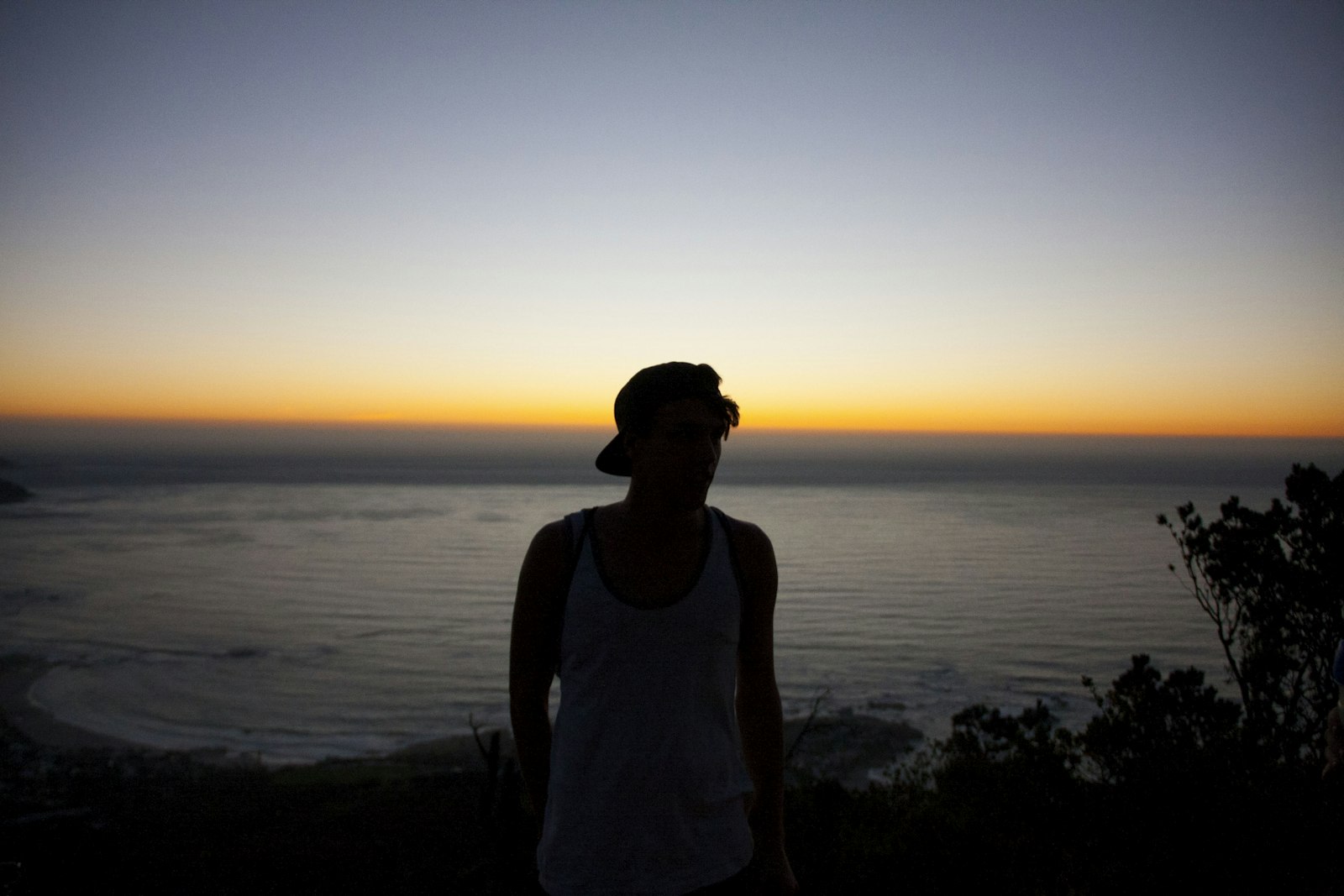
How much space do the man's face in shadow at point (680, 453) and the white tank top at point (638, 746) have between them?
0.20 m

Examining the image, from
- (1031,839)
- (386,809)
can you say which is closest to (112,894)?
(386,809)

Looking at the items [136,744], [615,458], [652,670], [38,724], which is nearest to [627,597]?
[652,670]

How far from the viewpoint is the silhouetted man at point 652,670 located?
1.94 metres

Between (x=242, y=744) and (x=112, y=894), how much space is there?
1055 centimetres

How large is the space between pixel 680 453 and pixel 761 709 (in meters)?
0.72

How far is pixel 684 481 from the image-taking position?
81.2 inches

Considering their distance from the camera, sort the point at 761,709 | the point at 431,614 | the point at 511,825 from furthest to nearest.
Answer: the point at 431,614 < the point at 511,825 < the point at 761,709

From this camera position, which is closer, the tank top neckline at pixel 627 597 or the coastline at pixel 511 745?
the tank top neckline at pixel 627 597

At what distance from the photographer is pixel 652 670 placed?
1938 mm

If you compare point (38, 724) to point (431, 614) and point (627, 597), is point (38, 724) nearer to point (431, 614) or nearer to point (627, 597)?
point (431, 614)


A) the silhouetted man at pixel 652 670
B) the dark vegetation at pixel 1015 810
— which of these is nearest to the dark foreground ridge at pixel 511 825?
the dark vegetation at pixel 1015 810

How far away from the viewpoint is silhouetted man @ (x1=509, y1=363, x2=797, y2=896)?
1.94 meters

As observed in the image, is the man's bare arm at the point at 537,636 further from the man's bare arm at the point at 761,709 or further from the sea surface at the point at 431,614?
the sea surface at the point at 431,614

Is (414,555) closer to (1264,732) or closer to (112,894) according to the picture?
(112,894)
